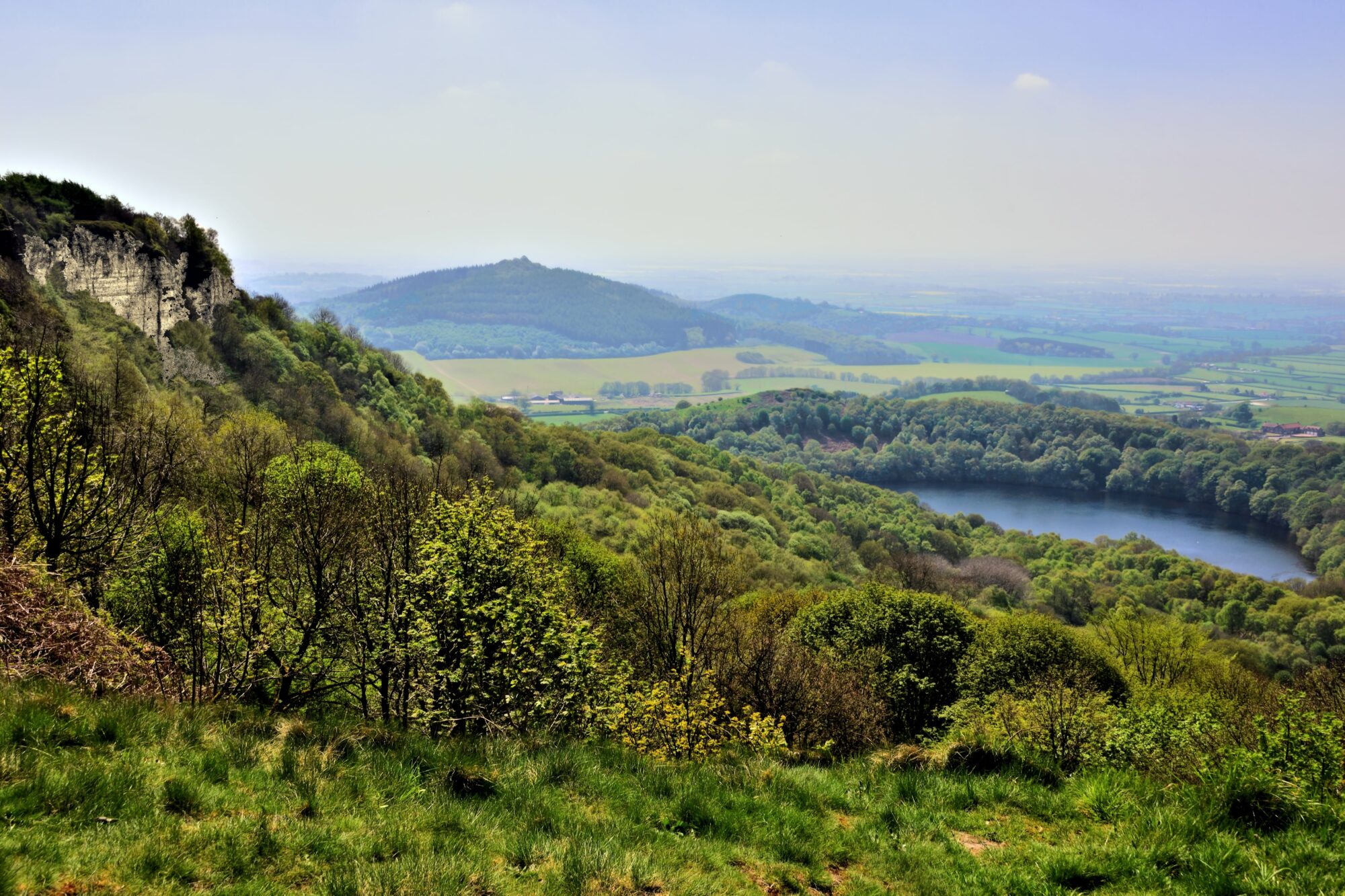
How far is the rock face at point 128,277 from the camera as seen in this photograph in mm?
39188

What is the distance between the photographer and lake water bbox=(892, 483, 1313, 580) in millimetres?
111750

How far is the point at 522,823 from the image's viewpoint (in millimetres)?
7109

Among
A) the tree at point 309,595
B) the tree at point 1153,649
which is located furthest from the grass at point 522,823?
the tree at point 1153,649

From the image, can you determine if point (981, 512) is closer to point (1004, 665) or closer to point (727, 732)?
point (1004, 665)

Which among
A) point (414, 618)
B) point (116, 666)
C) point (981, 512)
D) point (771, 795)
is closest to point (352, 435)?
point (414, 618)

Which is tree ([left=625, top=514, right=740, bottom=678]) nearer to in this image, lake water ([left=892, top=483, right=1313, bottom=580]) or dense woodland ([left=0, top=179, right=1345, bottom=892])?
dense woodland ([left=0, top=179, right=1345, bottom=892])

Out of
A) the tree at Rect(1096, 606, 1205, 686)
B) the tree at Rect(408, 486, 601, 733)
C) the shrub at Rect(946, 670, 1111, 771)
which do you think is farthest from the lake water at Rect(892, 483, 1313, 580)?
the tree at Rect(408, 486, 601, 733)

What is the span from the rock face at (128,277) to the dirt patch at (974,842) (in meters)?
46.3

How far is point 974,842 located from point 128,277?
53010mm

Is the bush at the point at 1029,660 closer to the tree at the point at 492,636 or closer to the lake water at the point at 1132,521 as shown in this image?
the tree at the point at 492,636

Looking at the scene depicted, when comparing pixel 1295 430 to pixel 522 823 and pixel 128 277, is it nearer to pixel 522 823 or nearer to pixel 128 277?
pixel 128 277

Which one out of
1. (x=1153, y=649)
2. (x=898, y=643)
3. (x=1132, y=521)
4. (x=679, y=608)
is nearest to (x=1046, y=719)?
(x=898, y=643)

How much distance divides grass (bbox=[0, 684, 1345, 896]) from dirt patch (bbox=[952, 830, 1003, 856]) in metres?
0.03

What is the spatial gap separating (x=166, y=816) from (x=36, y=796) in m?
0.89
